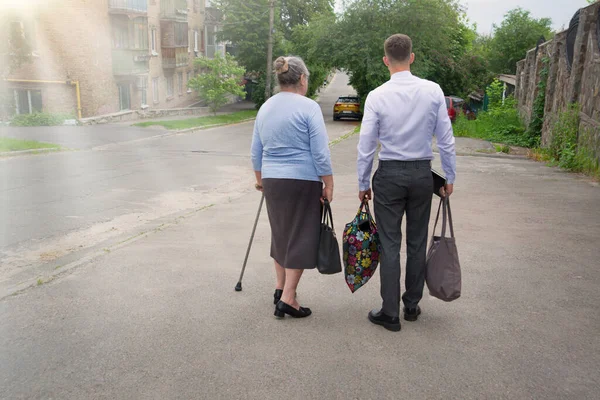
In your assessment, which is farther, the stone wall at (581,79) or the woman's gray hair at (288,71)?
the stone wall at (581,79)

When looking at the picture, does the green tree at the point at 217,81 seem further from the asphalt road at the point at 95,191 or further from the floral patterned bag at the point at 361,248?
the floral patterned bag at the point at 361,248

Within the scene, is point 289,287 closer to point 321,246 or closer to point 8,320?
point 321,246

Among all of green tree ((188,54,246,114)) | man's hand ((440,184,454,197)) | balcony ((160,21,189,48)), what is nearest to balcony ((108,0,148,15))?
green tree ((188,54,246,114))

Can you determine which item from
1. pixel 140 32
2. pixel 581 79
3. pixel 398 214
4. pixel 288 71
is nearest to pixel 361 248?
pixel 398 214

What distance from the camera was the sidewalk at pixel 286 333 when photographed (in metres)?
3.32

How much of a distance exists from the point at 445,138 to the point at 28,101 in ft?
94.2

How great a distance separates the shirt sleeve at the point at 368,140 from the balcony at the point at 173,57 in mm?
39282

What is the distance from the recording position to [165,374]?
344 cm

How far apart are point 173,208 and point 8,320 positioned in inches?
200

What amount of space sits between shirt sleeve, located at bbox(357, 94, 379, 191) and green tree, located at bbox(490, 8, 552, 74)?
41.5m

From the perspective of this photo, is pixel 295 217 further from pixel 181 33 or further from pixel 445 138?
pixel 181 33

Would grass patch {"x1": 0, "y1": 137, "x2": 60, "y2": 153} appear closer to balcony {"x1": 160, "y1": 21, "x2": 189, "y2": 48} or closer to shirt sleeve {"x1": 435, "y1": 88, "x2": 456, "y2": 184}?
shirt sleeve {"x1": 435, "y1": 88, "x2": 456, "y2": 184}

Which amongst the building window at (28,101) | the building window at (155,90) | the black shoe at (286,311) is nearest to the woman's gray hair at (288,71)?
the black shoe at (286,311)

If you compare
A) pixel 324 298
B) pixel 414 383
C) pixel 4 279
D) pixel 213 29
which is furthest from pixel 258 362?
pixel 213 29
